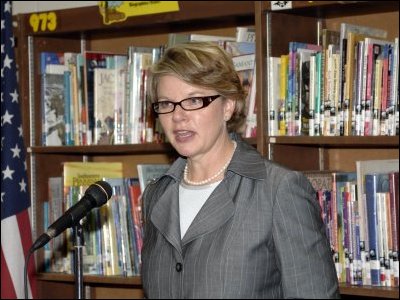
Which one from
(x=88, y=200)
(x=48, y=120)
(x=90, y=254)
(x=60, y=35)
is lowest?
(x=90, y=254)

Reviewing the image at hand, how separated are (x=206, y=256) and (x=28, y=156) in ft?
4.90

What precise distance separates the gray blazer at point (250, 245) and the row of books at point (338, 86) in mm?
604

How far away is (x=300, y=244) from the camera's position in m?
1.86

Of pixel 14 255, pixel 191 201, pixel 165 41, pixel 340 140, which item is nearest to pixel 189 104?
pixel 191 201

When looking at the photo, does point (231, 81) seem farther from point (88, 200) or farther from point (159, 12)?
point (159, 12)

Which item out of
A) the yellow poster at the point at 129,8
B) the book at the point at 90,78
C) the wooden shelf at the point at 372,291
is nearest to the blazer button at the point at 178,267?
the wooden shelf at the point at 372,291

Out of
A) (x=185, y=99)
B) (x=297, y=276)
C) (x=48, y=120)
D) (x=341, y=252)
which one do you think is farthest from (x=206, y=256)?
(x=48, y=120)

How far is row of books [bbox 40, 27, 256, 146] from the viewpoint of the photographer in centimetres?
297

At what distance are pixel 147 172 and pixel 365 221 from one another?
85 centimetres

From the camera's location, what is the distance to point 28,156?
3.22 meters

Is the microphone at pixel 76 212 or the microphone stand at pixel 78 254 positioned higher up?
the microphone at pixel 76 212

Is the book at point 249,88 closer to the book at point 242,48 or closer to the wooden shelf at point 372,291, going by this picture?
the book at point 242,48

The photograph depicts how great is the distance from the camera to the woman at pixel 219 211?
1870mm

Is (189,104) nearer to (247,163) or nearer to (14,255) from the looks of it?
(247,163)
